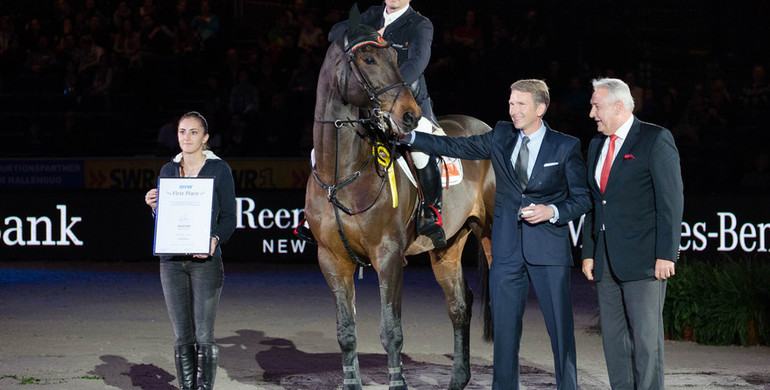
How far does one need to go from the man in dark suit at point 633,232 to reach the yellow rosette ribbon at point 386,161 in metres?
1.61

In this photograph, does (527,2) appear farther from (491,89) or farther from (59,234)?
(59,234)

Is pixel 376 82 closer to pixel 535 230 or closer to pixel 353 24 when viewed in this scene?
pixel 353 24

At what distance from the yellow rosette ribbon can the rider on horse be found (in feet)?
1.06

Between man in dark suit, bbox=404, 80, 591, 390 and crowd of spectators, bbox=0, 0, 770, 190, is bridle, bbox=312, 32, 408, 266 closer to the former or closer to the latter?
man in dark suit, bbox=404, 80, 591, 390

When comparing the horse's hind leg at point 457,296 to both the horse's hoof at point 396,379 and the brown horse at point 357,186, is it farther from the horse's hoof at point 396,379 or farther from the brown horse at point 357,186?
the brown horse at point 357,186

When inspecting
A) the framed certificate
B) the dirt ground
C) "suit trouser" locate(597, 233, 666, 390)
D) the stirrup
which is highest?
the framed certificate

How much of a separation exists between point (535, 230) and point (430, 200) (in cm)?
163

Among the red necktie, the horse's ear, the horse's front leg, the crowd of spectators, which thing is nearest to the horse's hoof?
the horse's front leg

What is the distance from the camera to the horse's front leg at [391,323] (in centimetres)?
675

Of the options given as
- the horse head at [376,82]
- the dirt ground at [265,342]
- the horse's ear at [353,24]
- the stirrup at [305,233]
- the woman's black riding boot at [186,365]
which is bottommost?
the dirt ground at [265,342]

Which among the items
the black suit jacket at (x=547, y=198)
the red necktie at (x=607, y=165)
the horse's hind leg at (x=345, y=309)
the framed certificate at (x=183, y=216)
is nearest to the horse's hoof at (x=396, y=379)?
the horse's hind leg at (x=345, y=309)

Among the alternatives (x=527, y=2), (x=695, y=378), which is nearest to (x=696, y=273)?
(x=695, y=378)

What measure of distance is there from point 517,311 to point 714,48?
18897 mm

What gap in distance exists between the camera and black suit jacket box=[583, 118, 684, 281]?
559 cm
